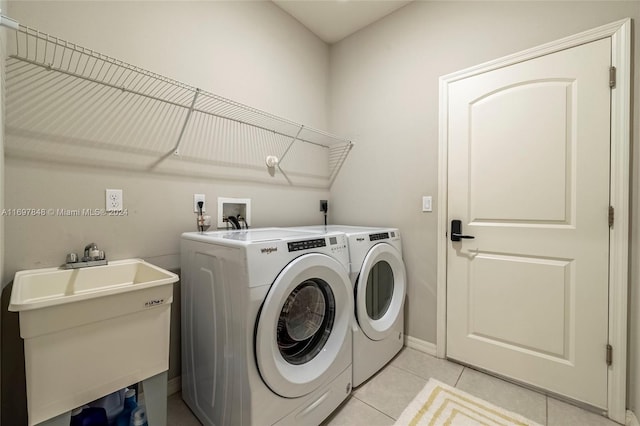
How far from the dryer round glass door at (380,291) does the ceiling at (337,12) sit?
1865 mm

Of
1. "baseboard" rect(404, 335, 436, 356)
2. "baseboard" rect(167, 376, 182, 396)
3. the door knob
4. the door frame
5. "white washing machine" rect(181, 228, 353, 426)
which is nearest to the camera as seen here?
"white washing machine" rect(181, 228, 353, 426)

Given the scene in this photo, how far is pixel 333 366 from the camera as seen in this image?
53.6 inches

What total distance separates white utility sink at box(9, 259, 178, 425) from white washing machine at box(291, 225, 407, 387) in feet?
2.78

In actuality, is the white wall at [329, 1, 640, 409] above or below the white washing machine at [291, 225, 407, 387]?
above

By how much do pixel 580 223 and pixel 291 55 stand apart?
229 centimetres

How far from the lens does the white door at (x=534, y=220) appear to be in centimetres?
140

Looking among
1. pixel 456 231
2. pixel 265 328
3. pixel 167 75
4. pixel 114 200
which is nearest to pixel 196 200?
pixel 114 200

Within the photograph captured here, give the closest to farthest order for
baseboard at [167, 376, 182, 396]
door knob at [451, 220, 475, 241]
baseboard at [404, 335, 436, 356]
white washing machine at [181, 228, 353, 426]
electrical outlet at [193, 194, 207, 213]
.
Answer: white washing machine at [181, 228, 353, 426], baseboard at [167, 376, 182, 396], electrical outlet at [193, 194, 207, 213], door knob at [451, 220, 475, 241], baseboard at [404, 335, 436, 356]

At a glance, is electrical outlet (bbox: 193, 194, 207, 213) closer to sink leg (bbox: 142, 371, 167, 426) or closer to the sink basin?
the sink basin

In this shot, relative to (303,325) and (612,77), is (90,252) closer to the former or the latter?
(303,325)

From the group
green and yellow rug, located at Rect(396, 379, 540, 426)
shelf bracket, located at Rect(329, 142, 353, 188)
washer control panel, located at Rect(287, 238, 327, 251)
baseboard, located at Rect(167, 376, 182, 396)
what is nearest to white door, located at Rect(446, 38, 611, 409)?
green and yellow rug, located at Rect(396, 379, 540, 426)

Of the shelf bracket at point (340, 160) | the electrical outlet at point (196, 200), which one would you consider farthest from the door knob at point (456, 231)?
the electrical outlet at point (196, 200)

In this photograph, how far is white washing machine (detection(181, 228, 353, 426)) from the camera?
1.06m

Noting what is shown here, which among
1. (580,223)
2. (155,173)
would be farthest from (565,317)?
(155,173)
